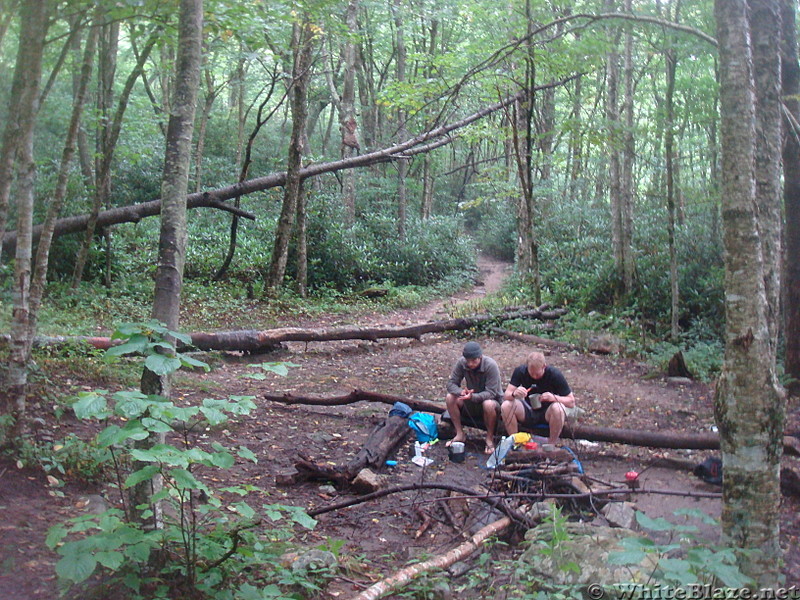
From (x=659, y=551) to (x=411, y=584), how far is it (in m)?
1.64

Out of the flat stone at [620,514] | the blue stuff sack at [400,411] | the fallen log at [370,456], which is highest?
the blue stuff sack at [400,411]

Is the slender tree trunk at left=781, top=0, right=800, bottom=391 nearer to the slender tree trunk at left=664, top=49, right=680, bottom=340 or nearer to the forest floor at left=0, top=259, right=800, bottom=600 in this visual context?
the forest floor at left=0, top=259, right=800, bottom=600

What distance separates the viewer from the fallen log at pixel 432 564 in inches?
143

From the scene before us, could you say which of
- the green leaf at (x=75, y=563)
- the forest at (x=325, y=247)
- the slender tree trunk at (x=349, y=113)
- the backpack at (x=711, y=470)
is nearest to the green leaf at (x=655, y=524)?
A: the forest at (x=325, y=247)

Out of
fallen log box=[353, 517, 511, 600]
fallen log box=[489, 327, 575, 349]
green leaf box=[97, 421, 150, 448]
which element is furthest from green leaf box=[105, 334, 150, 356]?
fallen log box=[489, 327, 575, 349]

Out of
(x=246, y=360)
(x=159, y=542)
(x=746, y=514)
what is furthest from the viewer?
(x=246, y=360)

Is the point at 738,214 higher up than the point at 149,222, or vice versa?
the point at 149,222

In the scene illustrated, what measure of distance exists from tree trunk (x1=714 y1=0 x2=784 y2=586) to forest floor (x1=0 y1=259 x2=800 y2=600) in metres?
1.14

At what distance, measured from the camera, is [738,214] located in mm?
3674

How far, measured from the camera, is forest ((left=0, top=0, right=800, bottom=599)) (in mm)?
3527

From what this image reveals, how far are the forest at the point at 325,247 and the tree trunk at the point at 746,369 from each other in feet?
0.04

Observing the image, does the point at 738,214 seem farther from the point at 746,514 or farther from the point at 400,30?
the point at 400,30

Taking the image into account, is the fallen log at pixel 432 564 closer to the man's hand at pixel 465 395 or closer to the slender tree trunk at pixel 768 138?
the man's hand at pixel 465 395

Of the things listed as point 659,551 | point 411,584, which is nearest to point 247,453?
point 411,584
